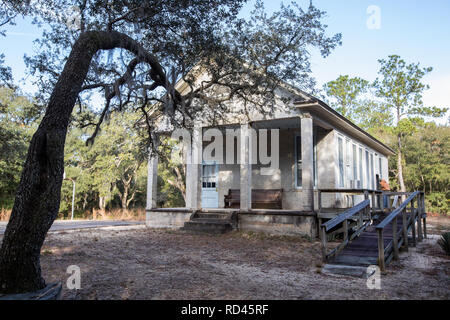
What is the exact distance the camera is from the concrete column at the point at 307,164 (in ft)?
33.1

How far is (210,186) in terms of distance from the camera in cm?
1452

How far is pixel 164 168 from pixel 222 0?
16.3m

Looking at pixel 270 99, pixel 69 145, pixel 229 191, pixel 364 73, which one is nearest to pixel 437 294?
pixel 270 99

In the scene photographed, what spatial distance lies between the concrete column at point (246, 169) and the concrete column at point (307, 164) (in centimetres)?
195

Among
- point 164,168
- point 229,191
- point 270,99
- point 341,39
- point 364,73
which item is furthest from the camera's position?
point 364,73

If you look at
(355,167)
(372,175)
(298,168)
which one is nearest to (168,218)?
(298,168)

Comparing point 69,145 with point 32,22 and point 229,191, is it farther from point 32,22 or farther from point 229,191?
point 32,22

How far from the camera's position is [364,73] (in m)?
31.4

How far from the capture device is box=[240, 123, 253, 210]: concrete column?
36.9 feet

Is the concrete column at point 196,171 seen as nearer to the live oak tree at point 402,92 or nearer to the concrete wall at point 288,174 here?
the concrete wall at point 288,174

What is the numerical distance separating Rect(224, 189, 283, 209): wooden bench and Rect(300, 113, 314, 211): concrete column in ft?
9.24

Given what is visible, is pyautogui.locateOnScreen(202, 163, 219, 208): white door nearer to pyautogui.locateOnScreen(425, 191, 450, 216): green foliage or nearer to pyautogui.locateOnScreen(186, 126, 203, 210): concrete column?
pyautogui.locateOnScreen(186, 126, 203, 210): concrete column

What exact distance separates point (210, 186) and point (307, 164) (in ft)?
17.9

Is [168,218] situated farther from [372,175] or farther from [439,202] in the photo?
[439,202]
